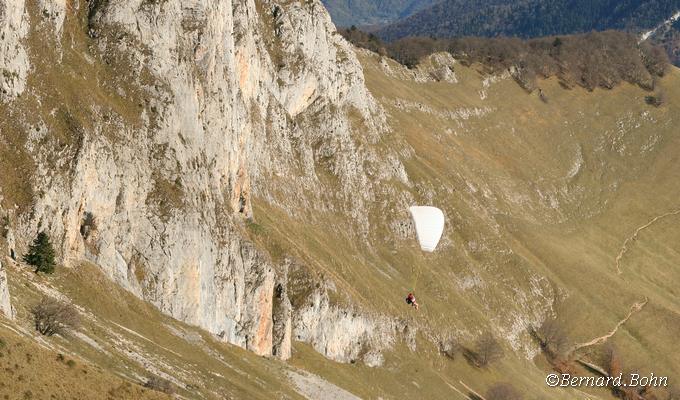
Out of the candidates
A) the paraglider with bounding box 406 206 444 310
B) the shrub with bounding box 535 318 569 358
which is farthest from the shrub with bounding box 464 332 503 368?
the shrub with bounding box 535 318 569 358

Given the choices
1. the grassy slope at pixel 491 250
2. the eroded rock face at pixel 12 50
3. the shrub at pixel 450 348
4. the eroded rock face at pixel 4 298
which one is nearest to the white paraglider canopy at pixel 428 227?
the grassy slope at pixel 491 250

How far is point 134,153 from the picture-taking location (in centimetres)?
6894

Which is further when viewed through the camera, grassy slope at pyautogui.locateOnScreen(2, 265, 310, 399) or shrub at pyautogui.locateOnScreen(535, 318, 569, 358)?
shrub at pyautogui.locateOnScreen(535, 318, 569, 358)

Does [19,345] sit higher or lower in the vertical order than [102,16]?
lower

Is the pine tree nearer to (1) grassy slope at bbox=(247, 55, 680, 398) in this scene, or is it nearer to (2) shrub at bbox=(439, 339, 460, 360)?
(1) grassy slope at bbox=(247, 55, 680, 398)

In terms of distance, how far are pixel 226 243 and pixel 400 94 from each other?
340 feet

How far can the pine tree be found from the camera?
184 ft

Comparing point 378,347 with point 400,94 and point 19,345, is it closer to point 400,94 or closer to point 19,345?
point 19,345

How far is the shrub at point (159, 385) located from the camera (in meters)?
49.1

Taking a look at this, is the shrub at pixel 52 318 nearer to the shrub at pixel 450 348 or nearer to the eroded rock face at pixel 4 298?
the eroded rock face at pixel 4 298

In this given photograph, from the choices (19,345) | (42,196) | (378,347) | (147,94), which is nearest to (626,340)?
(378,347)

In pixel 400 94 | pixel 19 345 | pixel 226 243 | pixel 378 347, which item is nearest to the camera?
pixel 19 345

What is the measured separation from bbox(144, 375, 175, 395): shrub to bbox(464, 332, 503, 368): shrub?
232 ft

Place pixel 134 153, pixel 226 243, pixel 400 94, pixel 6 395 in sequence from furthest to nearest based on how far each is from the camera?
pixel 400 94
pixel 226 243
pixel 134 153
pixel 6 395
